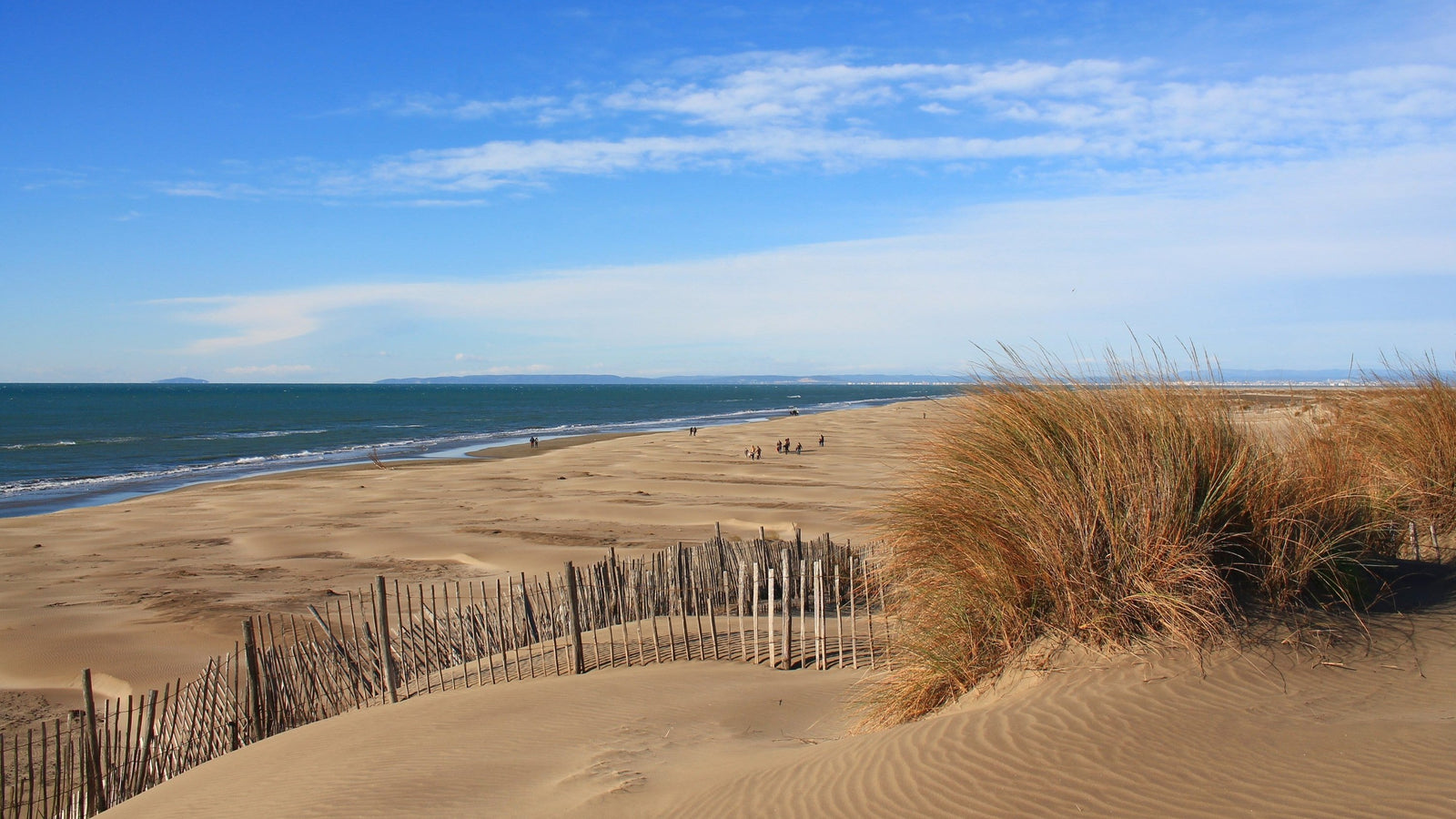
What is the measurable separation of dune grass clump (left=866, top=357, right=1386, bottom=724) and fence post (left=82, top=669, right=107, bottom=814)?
536 centimetres

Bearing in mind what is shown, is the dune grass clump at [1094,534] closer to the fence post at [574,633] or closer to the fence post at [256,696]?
the fence post at [574,633]

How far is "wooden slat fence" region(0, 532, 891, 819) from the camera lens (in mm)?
6250

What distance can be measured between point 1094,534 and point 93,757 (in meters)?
6.74

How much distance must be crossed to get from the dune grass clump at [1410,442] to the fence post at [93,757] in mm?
9360

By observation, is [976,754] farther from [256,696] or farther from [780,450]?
[780,450]

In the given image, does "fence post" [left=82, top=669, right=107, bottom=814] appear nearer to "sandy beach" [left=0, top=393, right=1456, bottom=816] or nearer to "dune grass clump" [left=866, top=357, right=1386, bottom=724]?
"sandy beach" [left=0, top=393, right=1456, bottom=816]

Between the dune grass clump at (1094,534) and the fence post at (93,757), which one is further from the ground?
the dune grass clump at (1094,534)

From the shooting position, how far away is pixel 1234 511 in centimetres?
467

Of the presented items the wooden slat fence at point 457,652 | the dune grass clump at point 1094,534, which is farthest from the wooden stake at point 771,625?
the dune grass clump at point 1094,534

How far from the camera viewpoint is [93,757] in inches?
236

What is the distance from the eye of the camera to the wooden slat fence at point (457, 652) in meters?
6.25

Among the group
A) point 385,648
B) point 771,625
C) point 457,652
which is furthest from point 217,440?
point 771,625

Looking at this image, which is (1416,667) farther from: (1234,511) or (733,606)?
(733,606)

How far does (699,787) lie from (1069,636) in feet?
6.65
